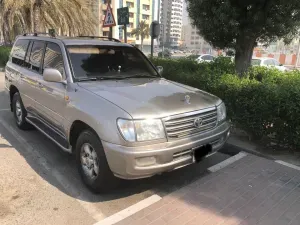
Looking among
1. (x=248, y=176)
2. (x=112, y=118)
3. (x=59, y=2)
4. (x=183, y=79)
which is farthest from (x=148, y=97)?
(x=59, y=2)

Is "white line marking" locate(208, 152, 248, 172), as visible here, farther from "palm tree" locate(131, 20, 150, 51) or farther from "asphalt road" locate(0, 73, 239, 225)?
"palm tree" locate(131, 20, 150, 51)

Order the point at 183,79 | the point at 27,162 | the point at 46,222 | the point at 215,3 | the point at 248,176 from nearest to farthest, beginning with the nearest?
the point at 46,222 → the point at 248,176 → the point at 27,162 → the point at 215,3 → the point at 183,79

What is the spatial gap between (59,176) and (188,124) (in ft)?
6.42

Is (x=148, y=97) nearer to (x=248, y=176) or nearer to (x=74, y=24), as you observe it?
(x=248, y=176)

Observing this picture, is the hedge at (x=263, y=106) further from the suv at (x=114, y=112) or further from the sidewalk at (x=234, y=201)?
the suv at (x=114, y=112)

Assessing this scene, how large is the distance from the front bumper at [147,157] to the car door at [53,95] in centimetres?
122

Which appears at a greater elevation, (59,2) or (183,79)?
(59,2)

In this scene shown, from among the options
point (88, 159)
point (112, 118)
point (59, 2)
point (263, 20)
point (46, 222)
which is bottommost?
point (46, 222)

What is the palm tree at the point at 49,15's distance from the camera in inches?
695

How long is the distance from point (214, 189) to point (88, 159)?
1573 mm

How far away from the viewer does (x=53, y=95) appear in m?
4.22

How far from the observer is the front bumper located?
3.04 metres

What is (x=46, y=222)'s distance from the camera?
308cm

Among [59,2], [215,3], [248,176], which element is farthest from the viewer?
[59,2]
